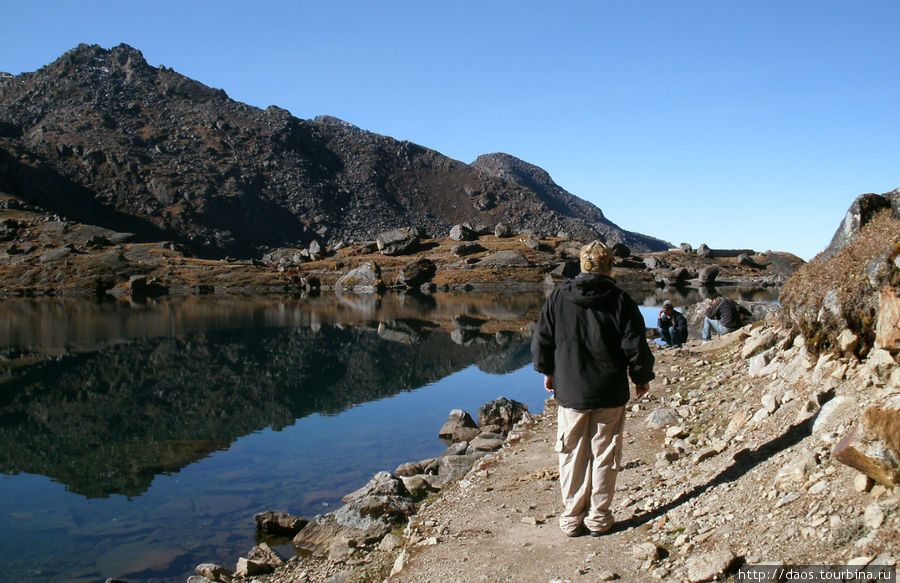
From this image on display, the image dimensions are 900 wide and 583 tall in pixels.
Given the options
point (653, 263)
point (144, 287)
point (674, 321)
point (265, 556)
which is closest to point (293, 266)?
point (144, 287)

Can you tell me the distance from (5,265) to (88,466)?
9642 centimetres

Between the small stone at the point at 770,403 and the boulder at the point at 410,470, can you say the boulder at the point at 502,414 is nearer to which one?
the boulder at the point at 410,470

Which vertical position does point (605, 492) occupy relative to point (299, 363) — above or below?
above

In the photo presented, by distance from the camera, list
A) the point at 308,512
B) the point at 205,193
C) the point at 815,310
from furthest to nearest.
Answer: the point at 205,193
the point at 308,512
the point at 815,310

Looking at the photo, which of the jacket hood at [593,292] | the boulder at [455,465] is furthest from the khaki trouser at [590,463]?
the boulder at [455,465]

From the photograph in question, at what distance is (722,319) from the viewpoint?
20.4 metres

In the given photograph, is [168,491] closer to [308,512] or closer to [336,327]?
[308,512]

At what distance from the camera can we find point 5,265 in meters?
95.2

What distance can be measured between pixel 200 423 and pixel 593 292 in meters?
16.4

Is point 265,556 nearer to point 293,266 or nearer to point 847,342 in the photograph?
point 847,342

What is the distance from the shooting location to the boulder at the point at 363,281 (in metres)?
94.4

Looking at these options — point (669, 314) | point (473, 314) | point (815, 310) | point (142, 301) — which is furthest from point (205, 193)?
point (815, 310)

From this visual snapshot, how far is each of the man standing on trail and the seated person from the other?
14671mm

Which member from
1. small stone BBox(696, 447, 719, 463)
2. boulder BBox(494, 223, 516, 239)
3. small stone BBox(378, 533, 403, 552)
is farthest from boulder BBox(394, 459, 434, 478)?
boulder BBox(494, 223, 516, 239)
